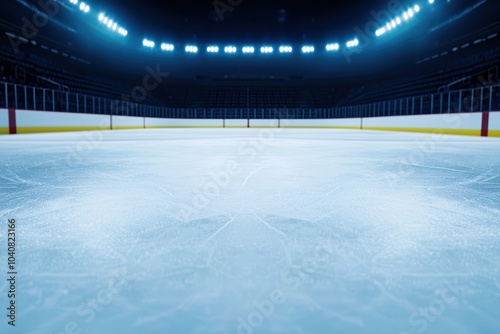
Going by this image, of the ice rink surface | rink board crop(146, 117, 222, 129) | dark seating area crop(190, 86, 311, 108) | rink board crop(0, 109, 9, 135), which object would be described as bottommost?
the ice rink surface

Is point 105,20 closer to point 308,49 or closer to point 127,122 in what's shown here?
point 127,122

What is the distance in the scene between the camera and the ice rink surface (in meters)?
0.74

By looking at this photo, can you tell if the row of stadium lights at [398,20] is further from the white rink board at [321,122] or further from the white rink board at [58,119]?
the white rink board at [58,119]

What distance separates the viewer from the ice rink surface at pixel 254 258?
74 centimetres

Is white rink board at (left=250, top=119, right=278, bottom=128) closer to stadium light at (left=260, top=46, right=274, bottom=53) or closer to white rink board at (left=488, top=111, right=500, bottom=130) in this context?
stadium light at (left=260, top=46, right=274, bottom=53)

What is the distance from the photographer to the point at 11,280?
0.89m

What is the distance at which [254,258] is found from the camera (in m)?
1.04

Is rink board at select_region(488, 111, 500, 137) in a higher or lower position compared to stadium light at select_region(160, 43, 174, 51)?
lower

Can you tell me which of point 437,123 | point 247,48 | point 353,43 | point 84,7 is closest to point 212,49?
point 247,48

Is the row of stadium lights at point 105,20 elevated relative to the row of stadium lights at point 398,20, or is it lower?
lower

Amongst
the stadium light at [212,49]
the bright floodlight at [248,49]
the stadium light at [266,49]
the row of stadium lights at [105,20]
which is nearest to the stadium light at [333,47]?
the stadium light at [266,49]

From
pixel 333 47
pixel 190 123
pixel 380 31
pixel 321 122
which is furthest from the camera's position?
pixel 333 47

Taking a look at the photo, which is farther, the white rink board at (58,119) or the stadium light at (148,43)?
the stadium light at (148,43)

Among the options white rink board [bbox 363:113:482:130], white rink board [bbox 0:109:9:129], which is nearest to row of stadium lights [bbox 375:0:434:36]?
white rink board [bbox 363:113:482:130]
